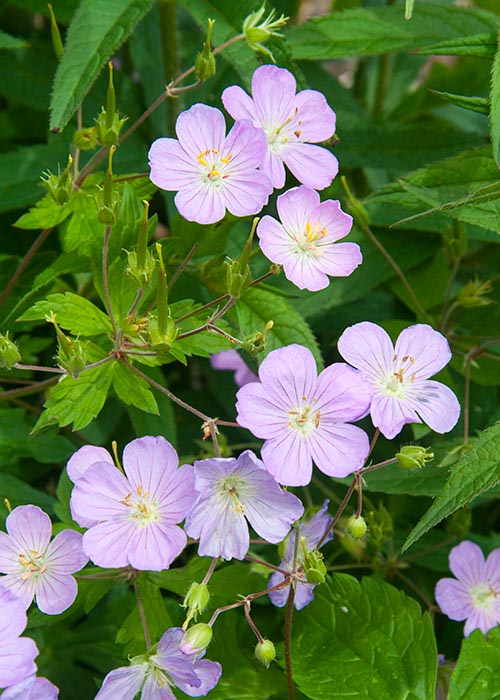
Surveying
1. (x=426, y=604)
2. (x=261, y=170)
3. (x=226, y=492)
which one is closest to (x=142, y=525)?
(x=226, y=492)

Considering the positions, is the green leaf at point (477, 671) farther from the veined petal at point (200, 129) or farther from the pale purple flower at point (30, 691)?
the veined petal at point (200, 129)

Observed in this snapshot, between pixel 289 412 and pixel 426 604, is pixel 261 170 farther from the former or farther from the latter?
pixel 426 604

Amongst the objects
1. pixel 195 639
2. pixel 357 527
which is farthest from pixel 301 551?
pixel 195 639

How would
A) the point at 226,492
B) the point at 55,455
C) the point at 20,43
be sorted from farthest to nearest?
the point at 20,43 < the point at 55,455 < the point at 226,492

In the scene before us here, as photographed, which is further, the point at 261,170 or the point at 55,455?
the point at 55,455

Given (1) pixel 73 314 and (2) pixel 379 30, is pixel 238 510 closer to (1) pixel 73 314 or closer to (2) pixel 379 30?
(1) pixel 73 314

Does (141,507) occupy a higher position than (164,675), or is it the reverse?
(141,507)

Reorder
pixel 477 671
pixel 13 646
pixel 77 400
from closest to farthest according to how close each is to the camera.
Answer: pixel 13 646 < pixel 77 400 < pixel 477 671
